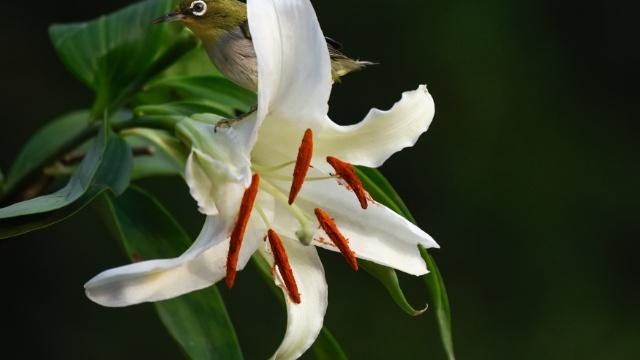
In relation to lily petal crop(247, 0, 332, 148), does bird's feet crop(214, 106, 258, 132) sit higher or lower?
lower

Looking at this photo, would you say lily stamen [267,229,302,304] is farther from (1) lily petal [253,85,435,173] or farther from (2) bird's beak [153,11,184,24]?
(2) bird's beak [153,11,184,24]

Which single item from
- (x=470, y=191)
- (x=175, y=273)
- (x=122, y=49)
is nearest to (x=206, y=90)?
(x=122, y=49)

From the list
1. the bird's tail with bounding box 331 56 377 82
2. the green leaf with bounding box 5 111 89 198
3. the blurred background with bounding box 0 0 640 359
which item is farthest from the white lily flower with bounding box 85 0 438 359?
the blurred background with bounding box 0 0 640 359

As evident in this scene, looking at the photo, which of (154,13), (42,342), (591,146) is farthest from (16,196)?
(591,146)

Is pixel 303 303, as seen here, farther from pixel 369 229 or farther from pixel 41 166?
pixel 41 166

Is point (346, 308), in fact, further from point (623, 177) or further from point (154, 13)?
point (154, 13)

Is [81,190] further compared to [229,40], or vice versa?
[229,40]

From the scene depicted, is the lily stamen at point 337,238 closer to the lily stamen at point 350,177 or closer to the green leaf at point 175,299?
the lily stamen at point 350,177

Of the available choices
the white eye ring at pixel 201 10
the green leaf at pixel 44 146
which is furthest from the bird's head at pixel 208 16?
the green leaf at pixel 44 146
